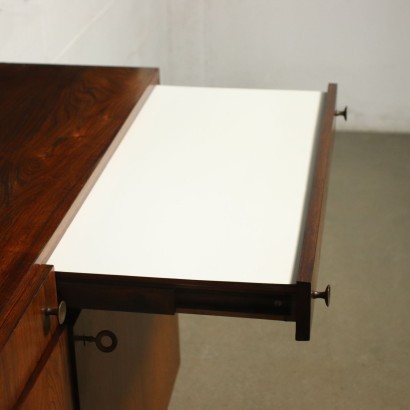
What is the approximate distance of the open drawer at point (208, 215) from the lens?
1093 millimetres

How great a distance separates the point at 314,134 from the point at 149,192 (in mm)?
378

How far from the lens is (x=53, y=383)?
1.12 meters

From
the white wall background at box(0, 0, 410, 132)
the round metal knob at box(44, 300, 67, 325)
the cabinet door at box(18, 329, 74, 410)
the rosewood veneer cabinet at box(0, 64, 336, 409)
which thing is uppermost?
the white wall background at box(0, 0, 410, 132)

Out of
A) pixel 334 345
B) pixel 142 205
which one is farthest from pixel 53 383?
pixel 334 345

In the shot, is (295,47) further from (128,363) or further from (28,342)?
(28,342)

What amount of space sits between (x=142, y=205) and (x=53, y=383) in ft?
1.03

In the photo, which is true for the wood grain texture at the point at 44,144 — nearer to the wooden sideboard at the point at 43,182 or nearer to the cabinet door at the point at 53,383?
the wooden sideboard at the point at 43,182

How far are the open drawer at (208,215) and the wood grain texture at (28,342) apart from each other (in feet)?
0.12

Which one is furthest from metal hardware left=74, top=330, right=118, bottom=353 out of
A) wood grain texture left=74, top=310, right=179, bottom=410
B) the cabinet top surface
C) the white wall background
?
the white wall background

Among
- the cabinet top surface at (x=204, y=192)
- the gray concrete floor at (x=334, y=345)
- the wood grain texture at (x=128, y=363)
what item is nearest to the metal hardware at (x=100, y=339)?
the wood grain texture at (x=128, y=363)

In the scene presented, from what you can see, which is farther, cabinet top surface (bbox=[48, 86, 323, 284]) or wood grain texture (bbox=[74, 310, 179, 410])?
wood grain texture (bbox=[74, 310, 179, 410])

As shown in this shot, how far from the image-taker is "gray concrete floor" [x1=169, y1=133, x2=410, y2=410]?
2.11m

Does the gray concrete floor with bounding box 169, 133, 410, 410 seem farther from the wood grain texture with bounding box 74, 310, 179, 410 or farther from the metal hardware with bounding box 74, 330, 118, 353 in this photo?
the metal hardware with bounding box 74, 330, 118, 353

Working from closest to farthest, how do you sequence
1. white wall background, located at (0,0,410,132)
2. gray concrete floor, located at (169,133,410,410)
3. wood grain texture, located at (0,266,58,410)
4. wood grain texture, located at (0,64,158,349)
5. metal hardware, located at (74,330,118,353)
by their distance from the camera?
wood grain texture, located at (0,266,58,410)
wood grain texture, located at (0,64,158,349)
metal hardware, located at (74,330,118,353)
gray concrete floor, located at (169,133,410,410)
white wall background, located at (0,0,410,132)
